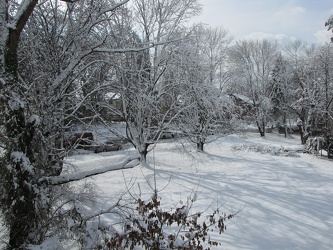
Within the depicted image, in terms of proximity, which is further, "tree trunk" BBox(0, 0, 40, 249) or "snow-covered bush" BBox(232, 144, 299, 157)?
"snow-covered bush" BBox(232, 144, 299, 157)

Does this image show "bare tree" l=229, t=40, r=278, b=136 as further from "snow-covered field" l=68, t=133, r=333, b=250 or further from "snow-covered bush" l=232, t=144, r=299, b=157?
"snow-covered field" l=68, t=133, r=333, b=250

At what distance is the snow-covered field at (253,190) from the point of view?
6.07m

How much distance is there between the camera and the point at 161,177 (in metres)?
10.8

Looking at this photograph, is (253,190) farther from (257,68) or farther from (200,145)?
(257,68)

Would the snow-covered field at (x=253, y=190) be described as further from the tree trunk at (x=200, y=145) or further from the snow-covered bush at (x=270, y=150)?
the tree trunk at (x=200, y=145)

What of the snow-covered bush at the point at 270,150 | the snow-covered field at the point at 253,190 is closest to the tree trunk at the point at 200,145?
the snow-covered field at the point at 253,190

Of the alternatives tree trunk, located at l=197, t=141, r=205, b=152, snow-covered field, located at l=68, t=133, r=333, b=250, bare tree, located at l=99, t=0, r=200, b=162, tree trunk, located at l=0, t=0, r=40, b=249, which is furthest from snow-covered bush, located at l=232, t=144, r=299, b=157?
tree trunk, located at l=0, t=0, r=40, b=249

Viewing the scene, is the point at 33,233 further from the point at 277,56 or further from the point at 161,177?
the point at 277,56

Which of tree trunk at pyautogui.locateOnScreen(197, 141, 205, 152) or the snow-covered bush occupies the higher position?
tree trunk at pyautogui.locateOnScreen(197, 141, 205, 152)

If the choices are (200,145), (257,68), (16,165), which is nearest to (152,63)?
(200,145)

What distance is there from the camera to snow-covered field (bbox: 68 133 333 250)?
19.9ft

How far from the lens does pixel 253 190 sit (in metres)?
9.17

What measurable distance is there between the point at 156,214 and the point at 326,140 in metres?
14.9

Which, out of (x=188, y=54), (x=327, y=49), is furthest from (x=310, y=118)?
(x=188, y=54)
